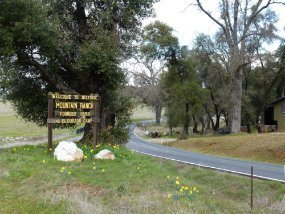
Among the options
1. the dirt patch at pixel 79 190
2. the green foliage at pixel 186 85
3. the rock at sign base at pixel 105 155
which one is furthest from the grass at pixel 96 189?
the green foliage at pixel 186 85

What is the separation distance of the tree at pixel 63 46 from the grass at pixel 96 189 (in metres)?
4.15

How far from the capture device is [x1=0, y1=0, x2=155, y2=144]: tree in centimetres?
1340

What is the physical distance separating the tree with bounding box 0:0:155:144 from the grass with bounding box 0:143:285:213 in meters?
4.15

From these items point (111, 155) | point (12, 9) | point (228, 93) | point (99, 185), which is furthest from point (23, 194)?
point (228, 93)

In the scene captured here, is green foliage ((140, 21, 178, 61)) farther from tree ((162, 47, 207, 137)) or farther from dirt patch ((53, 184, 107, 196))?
dirt patch ((53, 184, 107, 196))

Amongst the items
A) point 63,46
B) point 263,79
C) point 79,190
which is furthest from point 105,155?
point 263,79

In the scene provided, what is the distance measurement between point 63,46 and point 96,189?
27.0 feet

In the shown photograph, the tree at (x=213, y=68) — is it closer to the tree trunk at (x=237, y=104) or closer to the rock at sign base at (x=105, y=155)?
the tree trunk at (x=237, y=104)

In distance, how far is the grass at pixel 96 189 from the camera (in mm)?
7164

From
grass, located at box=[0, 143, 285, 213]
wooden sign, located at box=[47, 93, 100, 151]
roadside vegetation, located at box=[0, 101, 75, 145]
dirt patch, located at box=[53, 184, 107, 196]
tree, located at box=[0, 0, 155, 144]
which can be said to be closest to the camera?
grass, located at box=[0, 143, 285, 213]

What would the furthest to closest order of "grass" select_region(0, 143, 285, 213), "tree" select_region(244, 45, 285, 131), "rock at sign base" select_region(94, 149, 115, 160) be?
"tree" select_region(244, 45, 285, 131)
"rock at sign base" select_region(94, 149, 115, 160)
"grass" select_region(0, 143, 285, 213)

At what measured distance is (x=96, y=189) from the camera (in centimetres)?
836

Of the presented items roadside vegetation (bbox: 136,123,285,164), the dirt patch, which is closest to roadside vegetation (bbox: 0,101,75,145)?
roadside vegetation (bbox: 136,123,285,164)

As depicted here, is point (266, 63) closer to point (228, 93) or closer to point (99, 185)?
point (228, 93)
